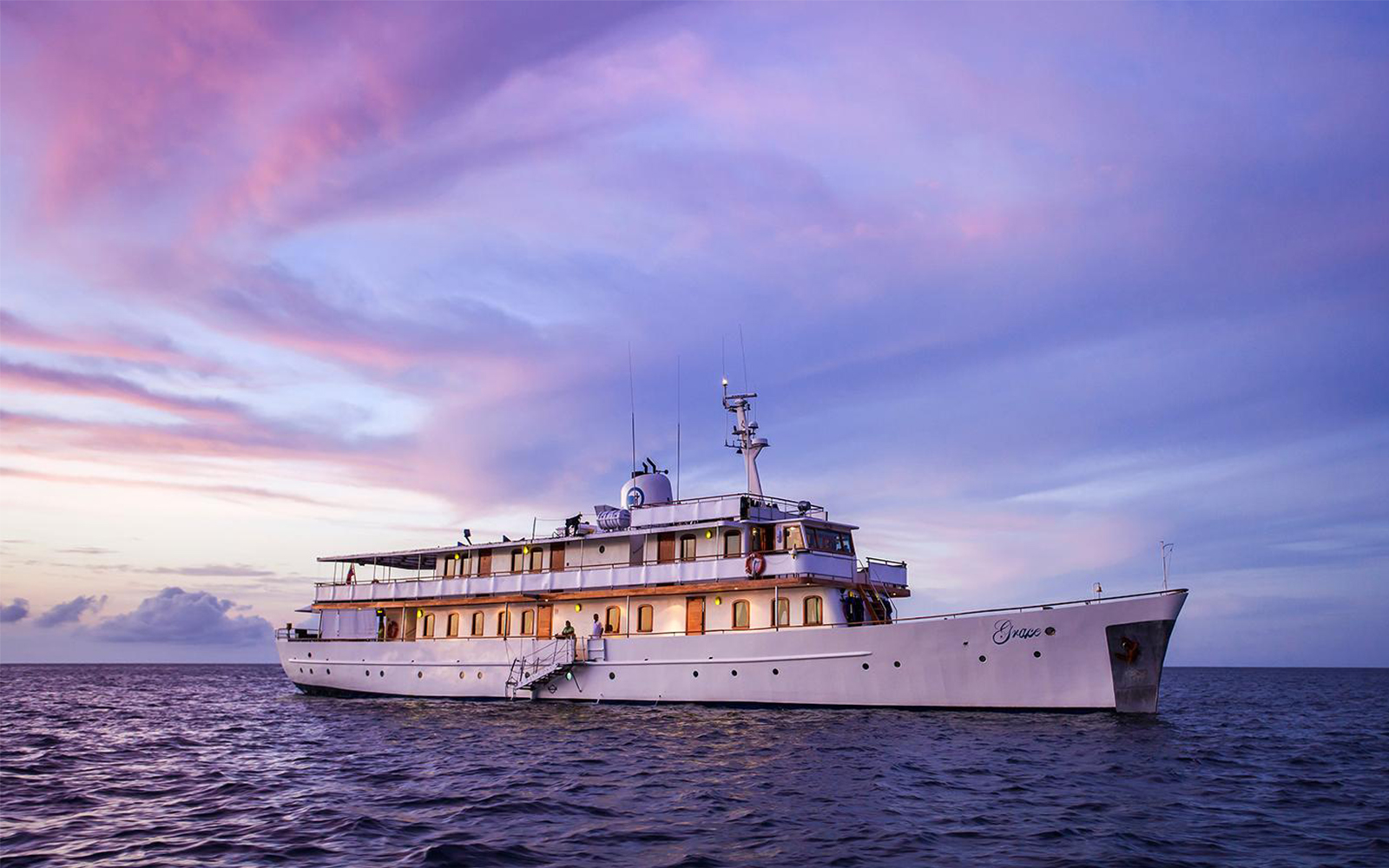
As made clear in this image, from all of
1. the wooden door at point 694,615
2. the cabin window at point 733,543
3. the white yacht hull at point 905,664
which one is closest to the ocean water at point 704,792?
the white yacht hull at point 905,664

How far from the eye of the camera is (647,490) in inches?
1480

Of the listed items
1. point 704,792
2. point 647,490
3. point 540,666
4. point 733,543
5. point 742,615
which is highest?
point 647,490

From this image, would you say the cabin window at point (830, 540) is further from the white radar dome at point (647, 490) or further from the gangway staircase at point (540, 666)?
the gangway staircase at point (540, 666)

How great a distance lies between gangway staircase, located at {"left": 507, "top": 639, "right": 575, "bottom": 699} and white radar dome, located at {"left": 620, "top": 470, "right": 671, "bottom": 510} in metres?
6.17

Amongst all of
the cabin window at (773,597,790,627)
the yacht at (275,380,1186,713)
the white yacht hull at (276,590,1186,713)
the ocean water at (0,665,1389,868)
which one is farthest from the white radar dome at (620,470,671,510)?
the ocean water at (0,665,1389,868)

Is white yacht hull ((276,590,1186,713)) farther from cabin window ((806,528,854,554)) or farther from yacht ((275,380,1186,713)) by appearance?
cabin window ((806,528,854,554))

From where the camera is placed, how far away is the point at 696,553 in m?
33.5

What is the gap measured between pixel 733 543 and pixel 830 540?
136 inches

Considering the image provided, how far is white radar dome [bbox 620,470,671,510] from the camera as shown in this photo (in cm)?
3731

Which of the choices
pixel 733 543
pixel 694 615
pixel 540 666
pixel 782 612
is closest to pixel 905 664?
pixel 782 612

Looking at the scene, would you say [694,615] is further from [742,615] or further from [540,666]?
[540,666]

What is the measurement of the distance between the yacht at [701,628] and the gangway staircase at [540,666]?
0.22 ft

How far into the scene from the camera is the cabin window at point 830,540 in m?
32.0

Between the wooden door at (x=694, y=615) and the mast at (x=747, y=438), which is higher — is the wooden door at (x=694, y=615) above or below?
below
